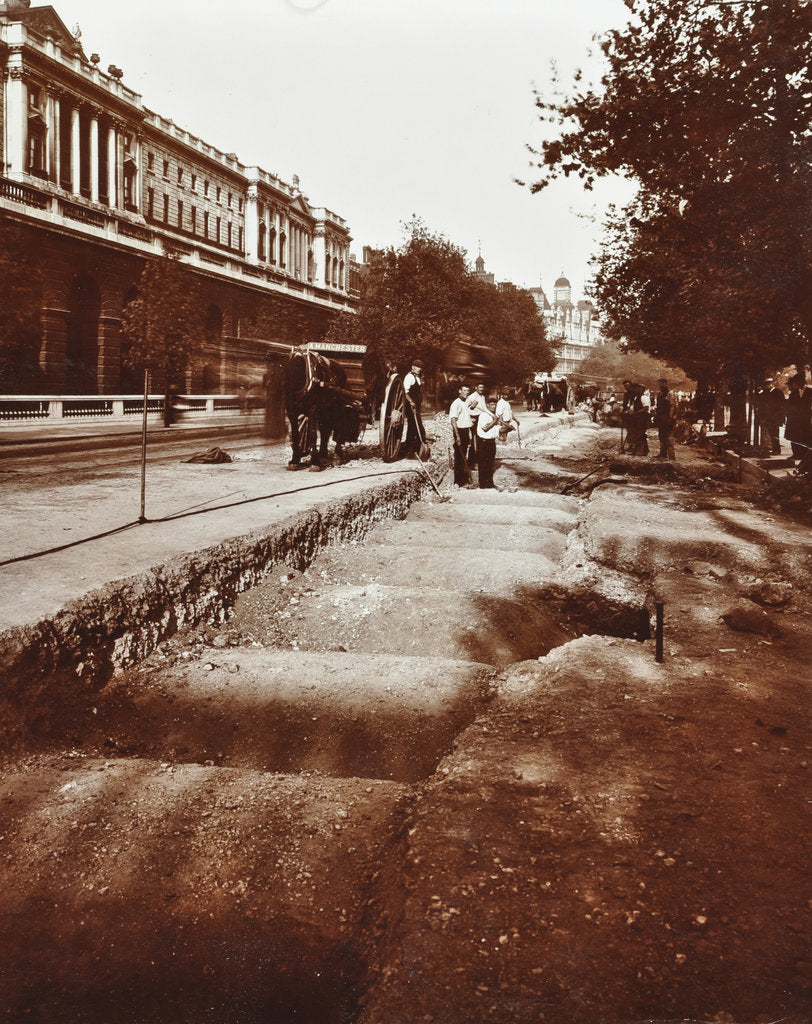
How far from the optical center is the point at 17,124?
78.8 feet

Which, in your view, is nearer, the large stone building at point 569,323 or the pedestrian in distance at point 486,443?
the pedestrian in distance at point 486,443

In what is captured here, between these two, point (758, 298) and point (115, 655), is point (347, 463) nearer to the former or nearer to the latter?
point (758, 298)

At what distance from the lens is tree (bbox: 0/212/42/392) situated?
1410cm

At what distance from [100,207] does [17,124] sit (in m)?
4.50

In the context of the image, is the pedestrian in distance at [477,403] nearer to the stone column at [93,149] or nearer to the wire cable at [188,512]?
the wire cable at [188,512]

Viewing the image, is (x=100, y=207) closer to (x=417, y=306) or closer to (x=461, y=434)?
(x=417, y=306)

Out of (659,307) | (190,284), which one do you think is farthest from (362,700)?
(190,284)

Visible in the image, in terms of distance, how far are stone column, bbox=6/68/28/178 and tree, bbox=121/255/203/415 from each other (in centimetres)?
464

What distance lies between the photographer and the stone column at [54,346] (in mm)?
21250

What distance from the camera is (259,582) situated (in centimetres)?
640

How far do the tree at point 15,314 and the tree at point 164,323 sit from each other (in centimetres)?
376

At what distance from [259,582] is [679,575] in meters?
3.79

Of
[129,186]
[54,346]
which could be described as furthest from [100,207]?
[54,346]

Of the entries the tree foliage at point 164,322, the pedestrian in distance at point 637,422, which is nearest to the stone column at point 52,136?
the tree foliage at point 164,322
